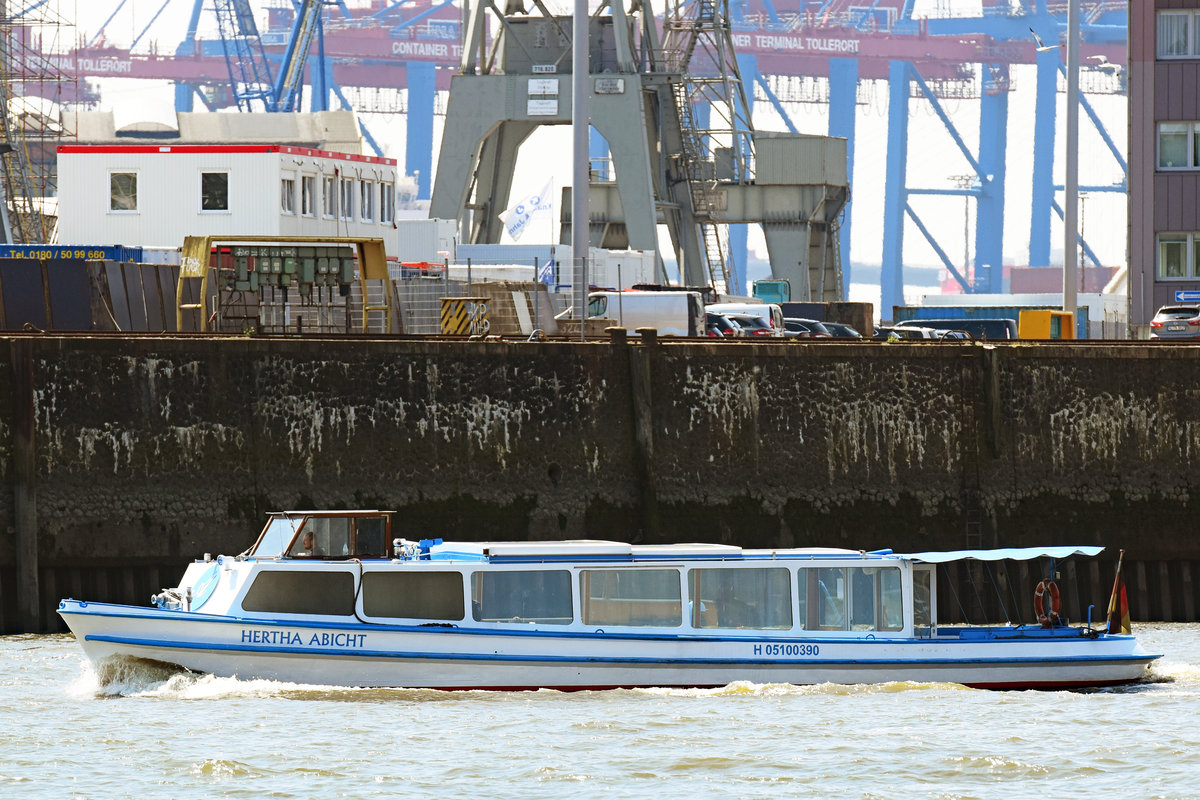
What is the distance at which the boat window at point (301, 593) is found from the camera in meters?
19.8

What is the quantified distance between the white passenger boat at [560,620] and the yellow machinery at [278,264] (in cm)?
1409

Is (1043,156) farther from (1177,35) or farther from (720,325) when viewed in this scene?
(720,325)

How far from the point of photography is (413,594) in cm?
2003

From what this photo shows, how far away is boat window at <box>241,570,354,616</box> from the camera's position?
779 inches

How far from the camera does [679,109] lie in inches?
2235

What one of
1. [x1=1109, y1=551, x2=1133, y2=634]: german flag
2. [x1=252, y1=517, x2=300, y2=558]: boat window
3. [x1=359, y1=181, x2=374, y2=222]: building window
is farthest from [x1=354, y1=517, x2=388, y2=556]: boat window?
[x1=359, y1=181, x2=374, y2=222]: building window

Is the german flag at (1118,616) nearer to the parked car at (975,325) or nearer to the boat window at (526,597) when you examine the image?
the boat window at (526,597)

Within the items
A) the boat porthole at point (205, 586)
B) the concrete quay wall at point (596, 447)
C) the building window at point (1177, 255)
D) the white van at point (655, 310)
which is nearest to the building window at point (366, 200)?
the white van at point (655, 310)

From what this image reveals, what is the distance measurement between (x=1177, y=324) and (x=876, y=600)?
2342 cm

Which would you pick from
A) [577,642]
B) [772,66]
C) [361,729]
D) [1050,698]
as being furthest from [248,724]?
[772,66]

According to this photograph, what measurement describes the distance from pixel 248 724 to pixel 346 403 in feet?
29.5

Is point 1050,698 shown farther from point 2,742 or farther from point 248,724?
point 2,742

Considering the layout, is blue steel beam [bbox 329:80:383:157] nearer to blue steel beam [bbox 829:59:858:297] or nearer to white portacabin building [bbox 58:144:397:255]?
blue steel beam [bbox 829:59:858:297]

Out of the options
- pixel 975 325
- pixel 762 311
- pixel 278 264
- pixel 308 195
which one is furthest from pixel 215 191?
pixel 975 325
